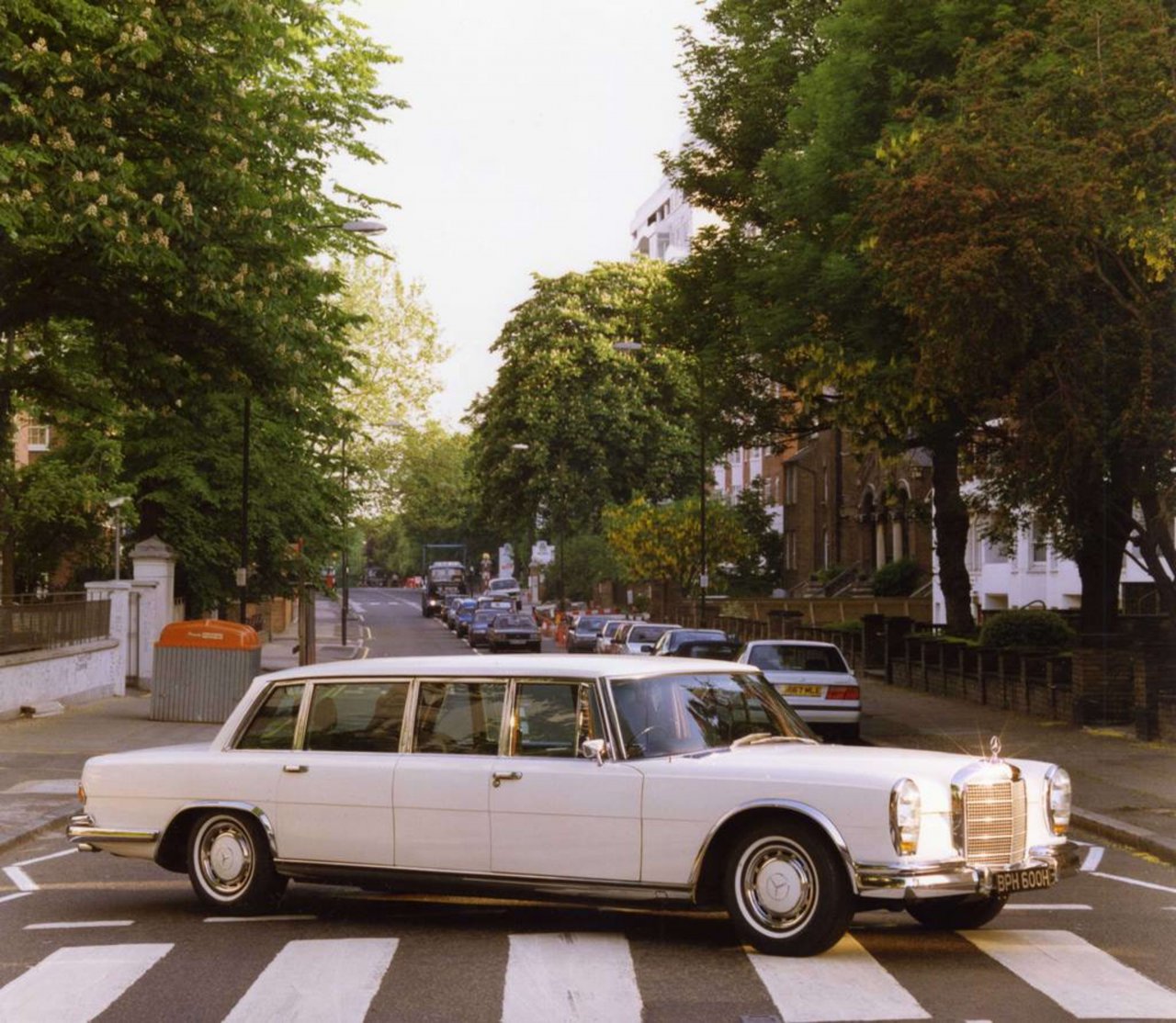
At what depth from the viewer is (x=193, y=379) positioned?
29281 mm

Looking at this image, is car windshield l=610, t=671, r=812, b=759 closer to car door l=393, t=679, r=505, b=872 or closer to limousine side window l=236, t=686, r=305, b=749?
car door l=393, t=679, r=505, b=872

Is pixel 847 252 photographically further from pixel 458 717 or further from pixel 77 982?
pixel 77 982

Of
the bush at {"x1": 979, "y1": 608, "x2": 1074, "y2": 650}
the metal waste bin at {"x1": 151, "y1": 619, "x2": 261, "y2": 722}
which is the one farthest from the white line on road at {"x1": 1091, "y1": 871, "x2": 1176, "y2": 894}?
the bush at {"x1": 979, "y1": 608, "x2": 1074, "y2": 650}

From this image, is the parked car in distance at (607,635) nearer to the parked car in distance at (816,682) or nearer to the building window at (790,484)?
the parked car in distance at (816,682)

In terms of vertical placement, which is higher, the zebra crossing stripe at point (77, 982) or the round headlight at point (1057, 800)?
the round headlight at point (1057, 800)

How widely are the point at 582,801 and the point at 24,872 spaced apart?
220 inches

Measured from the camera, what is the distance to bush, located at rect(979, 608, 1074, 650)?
3622cm

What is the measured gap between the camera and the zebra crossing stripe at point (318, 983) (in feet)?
27.9

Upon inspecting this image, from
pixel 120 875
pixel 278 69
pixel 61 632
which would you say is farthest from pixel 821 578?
pixel 120 875

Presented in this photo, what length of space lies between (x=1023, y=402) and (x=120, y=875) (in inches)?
598

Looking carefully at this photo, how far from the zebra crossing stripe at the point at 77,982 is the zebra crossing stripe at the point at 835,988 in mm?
3128

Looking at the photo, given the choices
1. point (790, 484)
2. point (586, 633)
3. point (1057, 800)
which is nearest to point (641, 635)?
point (586, 633)

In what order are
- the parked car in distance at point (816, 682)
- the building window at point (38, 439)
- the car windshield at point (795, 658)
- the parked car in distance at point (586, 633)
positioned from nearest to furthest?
1. the parked car in distance at point (816, 682)
2. the car windshield at point (795, 658)
3. the parked car in distance at point (586, 633)
4. the building window at point (38, 439)

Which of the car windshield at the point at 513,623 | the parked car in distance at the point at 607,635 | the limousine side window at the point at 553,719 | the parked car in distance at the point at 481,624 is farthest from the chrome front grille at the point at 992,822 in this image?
the parked car in distance at the point at 481,624
